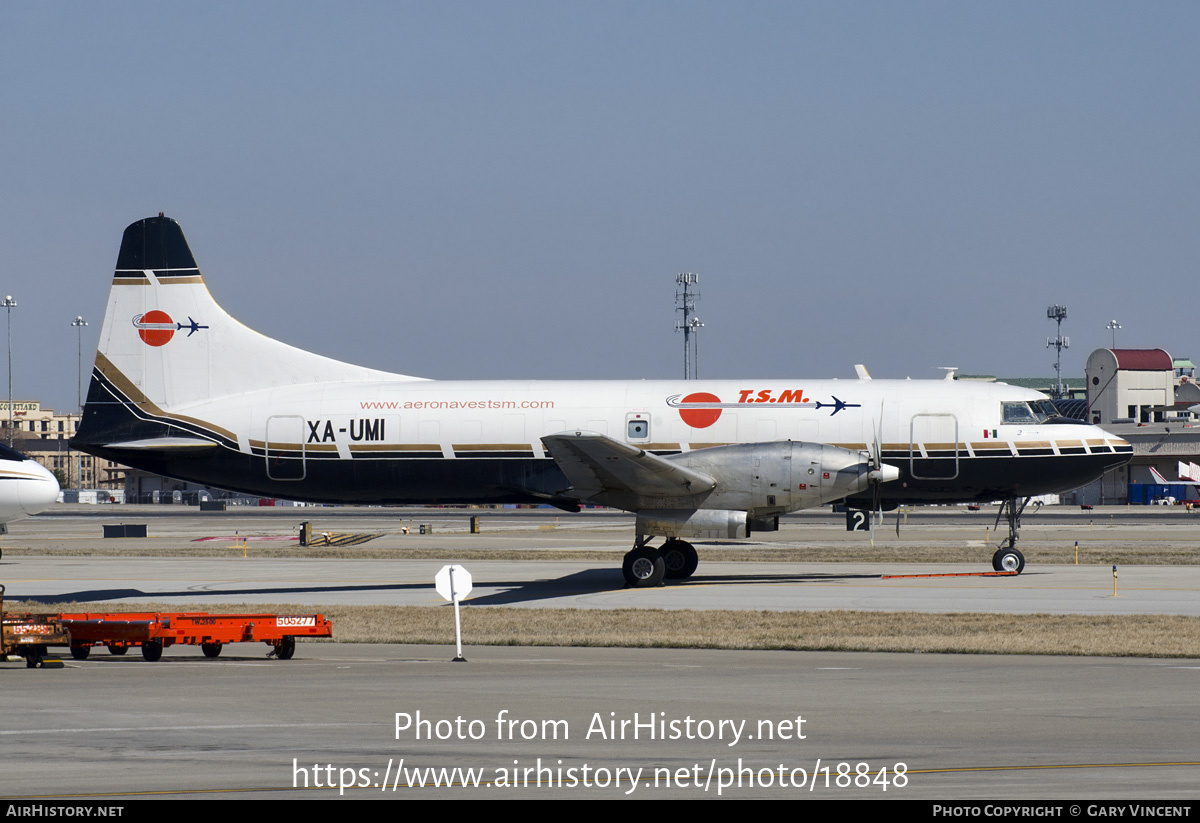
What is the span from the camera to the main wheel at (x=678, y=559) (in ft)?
94.6

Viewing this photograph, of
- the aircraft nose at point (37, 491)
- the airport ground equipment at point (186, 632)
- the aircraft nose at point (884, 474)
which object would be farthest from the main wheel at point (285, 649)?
the aircraft nose at point (884, 474)

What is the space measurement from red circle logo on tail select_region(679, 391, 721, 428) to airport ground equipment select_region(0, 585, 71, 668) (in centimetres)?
1537

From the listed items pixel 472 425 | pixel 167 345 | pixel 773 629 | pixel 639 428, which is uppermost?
pixel 167 345

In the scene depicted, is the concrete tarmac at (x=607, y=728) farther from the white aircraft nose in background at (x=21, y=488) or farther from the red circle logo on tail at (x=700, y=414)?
the red circle logo on tail at (x=700, y=414)

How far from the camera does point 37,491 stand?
25266 mm

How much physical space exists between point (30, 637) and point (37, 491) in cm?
1026

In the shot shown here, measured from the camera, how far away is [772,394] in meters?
28.6

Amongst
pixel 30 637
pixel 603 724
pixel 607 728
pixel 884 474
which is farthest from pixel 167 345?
pixel 607 728

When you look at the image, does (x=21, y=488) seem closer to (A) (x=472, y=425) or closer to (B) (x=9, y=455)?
(B) (x=9, y=455)

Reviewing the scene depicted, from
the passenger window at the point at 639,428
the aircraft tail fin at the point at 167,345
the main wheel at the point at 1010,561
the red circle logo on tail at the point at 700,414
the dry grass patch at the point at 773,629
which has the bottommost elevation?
the dry grass patch at the point at 773,629

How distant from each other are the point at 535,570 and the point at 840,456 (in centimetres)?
1027

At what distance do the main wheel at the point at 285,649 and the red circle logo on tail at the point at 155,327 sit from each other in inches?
565
